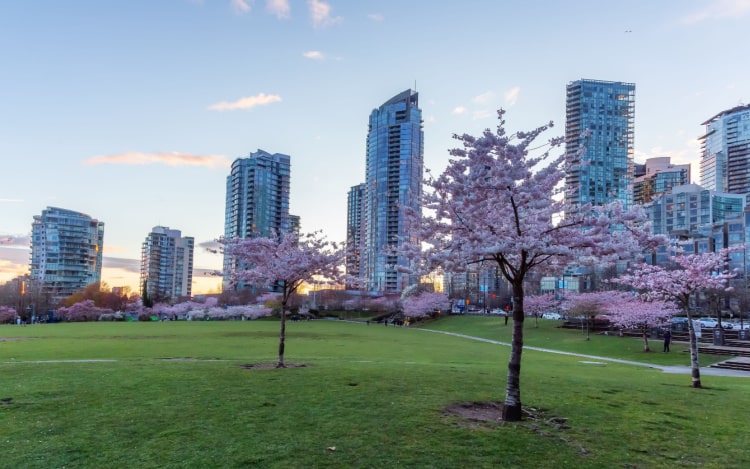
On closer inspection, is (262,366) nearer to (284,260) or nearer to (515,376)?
(284,260)

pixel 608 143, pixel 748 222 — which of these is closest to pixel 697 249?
pixel 748 222

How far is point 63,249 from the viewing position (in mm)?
166625

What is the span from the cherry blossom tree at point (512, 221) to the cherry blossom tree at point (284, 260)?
9499 millimetres

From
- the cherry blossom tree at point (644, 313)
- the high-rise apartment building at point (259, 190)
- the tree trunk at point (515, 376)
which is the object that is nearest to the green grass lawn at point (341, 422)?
the tree trunk at point (515, 376)

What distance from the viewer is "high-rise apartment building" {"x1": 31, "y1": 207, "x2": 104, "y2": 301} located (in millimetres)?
165250

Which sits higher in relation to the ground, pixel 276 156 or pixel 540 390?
pixel 276 156

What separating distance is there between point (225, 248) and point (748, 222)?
417 feet

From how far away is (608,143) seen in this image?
190250 millimetres

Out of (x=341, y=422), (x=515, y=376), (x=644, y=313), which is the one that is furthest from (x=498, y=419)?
(x=644, y=313)

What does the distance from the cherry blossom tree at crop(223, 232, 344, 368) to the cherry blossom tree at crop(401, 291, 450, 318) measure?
77.8 meters

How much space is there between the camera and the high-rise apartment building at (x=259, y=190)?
165m

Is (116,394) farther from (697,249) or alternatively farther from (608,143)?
(608,143)

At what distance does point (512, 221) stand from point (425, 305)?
8861 centimetres

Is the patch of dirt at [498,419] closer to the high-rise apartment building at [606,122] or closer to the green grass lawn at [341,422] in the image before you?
the green grass lawn at [341,422]
